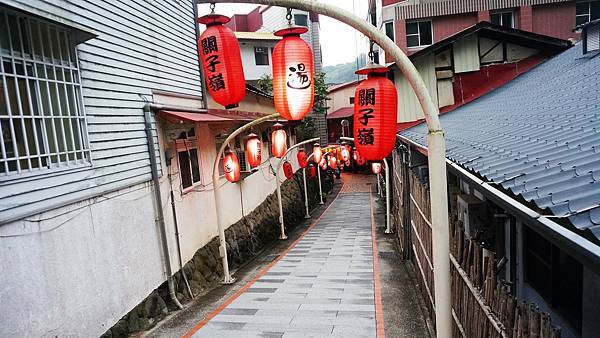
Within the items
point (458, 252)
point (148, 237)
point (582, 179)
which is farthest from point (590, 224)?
point (148, 237)

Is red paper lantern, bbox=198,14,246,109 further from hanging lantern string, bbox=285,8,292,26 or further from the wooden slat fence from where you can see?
the wooden slat fence

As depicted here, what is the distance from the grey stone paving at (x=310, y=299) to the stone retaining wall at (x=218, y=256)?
153cm

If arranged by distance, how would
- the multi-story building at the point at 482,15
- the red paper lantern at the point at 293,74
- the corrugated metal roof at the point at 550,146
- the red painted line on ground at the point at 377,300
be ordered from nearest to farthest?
the corrugated metal roof at the point at 550,146, the red paper lantern at the point at 293,74, the red painted line on ground at the point at 377,300, the multi-story building at the point at 482,15

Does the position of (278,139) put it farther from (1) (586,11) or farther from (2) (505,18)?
(1) (586,11)

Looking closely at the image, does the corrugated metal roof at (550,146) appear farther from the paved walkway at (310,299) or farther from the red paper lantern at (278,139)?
the red paper lantern at (278,139)

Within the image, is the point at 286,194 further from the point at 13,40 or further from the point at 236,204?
the point at 13,40

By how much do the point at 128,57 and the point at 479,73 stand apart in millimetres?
11897

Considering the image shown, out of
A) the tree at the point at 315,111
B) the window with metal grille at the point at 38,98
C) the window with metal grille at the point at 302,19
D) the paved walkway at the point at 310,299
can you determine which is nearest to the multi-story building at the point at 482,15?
the tree at the point at 315,111

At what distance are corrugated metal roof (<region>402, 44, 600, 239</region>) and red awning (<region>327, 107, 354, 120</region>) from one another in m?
33.6

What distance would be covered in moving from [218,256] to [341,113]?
33454mm

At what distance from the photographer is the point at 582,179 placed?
2955mm

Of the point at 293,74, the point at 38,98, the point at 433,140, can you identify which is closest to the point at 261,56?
the point at 38,98

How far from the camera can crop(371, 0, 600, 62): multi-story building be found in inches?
936

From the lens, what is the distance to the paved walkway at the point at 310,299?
7.54 metres
